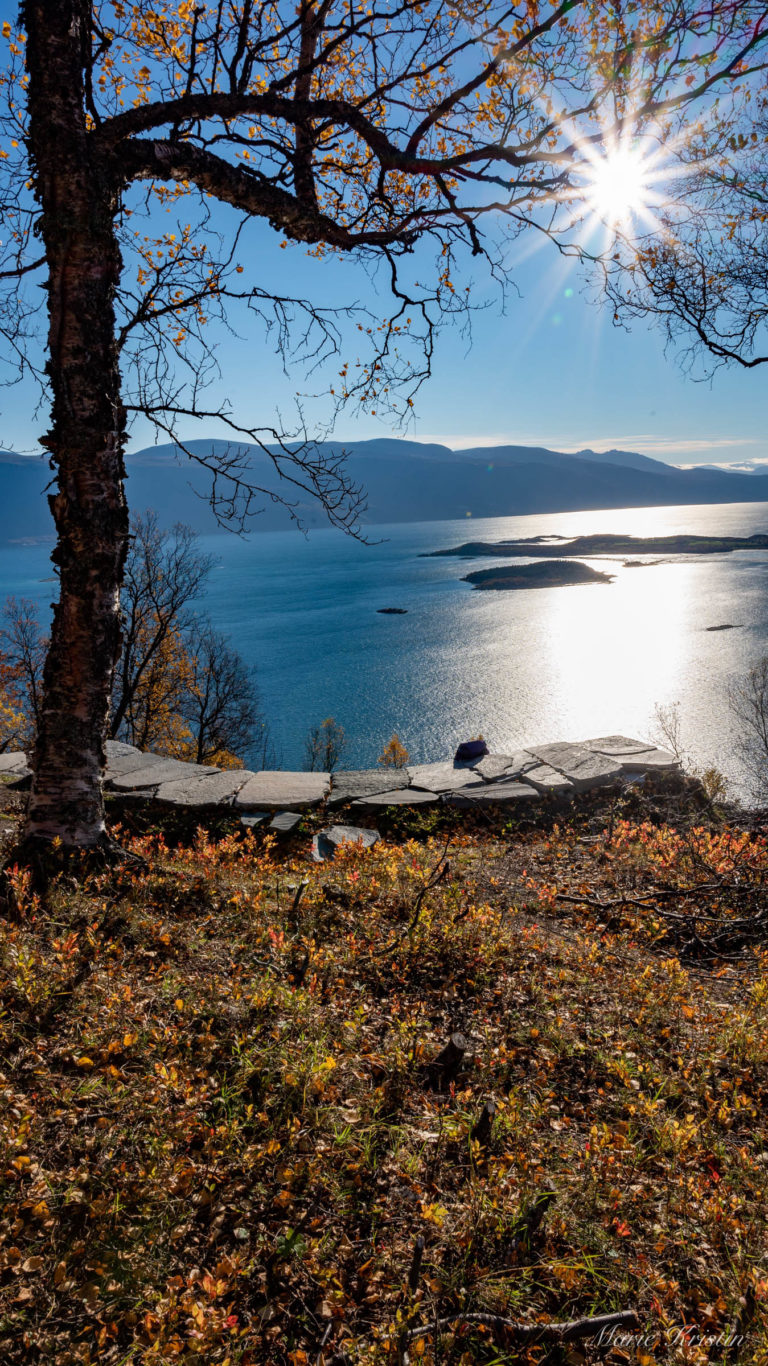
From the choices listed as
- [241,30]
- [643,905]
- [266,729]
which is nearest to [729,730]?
[266,729]

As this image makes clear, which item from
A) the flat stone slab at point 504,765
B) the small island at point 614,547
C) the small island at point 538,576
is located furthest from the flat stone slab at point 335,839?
the small island at point 614,547

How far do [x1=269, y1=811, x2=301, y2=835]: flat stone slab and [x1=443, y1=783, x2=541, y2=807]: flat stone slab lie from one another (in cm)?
204

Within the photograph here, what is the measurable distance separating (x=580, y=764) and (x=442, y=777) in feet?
6.69

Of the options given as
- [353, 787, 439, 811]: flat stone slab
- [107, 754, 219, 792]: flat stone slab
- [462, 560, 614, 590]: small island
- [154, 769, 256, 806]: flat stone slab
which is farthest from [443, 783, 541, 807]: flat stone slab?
[462, 560, 614, 590]: small island

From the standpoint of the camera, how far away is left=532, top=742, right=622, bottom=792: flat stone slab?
29.2 feet

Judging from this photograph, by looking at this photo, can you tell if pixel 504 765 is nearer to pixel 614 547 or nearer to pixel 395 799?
pixel 395 799

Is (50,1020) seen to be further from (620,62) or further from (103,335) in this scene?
(620,62)

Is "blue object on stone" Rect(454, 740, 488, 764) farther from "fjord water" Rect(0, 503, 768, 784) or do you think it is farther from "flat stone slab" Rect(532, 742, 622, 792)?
"fjord water" Rect(0, 503, 768, 784)

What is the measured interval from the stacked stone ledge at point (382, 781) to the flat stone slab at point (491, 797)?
1cm

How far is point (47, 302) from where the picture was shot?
15.6ft

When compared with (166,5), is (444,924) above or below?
below

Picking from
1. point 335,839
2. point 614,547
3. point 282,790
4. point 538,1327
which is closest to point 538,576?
point 614,547

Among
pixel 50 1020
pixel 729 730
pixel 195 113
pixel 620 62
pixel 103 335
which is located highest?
pixel 620 62

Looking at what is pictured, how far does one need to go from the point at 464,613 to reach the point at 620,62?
77394 mm
